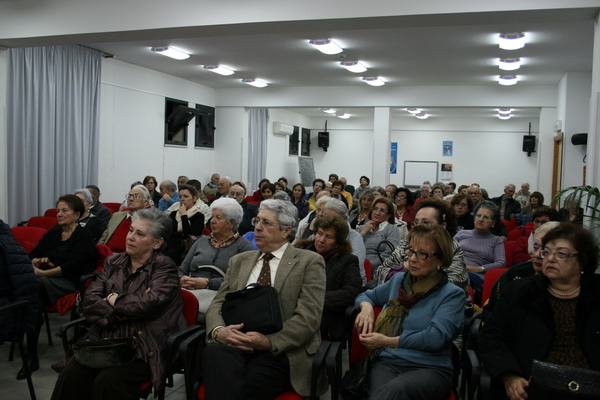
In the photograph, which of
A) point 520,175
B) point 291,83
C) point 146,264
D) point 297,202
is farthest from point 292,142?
point 146,264

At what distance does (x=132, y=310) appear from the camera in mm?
2758

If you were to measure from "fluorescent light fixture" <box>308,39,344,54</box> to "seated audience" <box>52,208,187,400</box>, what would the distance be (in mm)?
5031

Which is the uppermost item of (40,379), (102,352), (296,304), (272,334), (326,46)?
(326,46)

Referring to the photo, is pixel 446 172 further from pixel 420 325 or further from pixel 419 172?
pixel 420 325

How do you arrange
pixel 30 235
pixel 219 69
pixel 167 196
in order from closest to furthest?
pixel 30 235
pixel 167 196
pixel 219 69

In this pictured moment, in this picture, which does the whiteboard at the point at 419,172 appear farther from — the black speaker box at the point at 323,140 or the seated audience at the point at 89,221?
the seated audience at the point at 89,221

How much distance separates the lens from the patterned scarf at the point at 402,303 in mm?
2605

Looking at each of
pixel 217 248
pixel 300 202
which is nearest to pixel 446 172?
pixel 300 202

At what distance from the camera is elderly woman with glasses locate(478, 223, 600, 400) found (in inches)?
89.3

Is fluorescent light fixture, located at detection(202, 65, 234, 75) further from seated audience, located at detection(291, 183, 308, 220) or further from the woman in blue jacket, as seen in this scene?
the woman in blue jacket

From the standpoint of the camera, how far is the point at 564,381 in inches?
82.1

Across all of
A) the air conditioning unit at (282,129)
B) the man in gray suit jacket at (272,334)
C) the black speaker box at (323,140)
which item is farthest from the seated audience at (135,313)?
the black speaker box at (323,140)

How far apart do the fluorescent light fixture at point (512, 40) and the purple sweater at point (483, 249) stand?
3371 millimetres

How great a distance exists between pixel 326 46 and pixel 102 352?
19.6ft
